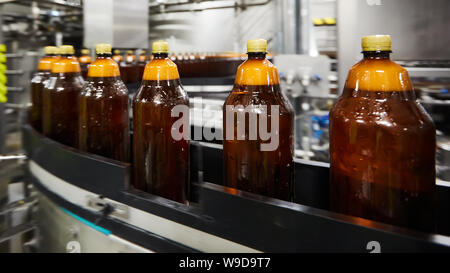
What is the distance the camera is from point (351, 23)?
1.44 metres

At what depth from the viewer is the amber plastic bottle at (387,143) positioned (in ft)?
1.63

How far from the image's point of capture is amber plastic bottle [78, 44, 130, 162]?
2.76 ft

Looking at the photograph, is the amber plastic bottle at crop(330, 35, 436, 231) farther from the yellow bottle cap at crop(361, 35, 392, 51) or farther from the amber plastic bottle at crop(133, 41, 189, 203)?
the amber plastic bottle at crop(133, 41, 189, 203)

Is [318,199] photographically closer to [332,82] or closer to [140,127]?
[140,127]

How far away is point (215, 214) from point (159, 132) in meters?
0.24

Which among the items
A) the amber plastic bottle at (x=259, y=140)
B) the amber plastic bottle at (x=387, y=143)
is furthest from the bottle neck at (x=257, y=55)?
the amber plastic bottle at (x=387, y=143)

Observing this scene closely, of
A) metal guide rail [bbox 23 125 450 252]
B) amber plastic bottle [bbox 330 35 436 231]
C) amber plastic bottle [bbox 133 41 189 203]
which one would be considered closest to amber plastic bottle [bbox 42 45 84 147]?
metal guide rail [bbox 23 125 450 252]

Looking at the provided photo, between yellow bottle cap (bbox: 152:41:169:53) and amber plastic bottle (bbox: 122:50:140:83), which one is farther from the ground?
amber plastic bottle (bbox: 122:50:140:83)

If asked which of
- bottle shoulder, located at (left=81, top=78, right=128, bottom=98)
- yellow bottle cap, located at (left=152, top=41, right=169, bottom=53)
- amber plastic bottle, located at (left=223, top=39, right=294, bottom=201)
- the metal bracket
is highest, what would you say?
yellow bottle cap, located at (left=152, top=41, right=169, bottom=53)

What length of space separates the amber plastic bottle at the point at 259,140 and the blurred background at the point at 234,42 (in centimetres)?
32

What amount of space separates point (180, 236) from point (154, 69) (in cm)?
34

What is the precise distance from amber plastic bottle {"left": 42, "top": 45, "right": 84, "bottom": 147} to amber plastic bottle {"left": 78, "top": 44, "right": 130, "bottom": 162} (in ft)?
0.47

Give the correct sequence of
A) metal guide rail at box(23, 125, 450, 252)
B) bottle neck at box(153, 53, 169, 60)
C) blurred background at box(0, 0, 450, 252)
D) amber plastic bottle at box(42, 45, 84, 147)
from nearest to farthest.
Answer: metal guide rail at box(23, 125, 450, 252)
bottle neck at box(153, 53, 169, 60)
amber plastic bottle at box(42, 45, 84, 147)
blurred background at box(0, 0, 450, 252)
